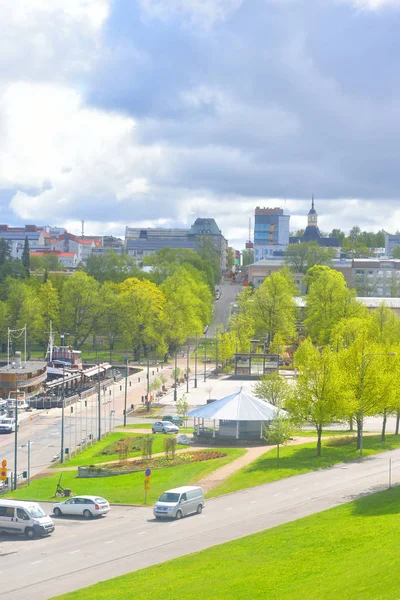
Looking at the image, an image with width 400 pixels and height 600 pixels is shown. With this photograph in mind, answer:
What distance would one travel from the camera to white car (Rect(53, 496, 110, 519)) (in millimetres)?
43688

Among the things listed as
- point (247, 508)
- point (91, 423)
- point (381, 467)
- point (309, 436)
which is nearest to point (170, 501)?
point (247, 508)

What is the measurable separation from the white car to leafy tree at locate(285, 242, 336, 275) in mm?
152778

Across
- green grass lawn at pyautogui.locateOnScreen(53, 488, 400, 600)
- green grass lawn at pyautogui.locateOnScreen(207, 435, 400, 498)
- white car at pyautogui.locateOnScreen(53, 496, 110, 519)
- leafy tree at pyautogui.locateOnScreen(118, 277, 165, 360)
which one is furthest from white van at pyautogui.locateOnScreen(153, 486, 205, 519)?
leafy tree at pyautogui.locateOnScreen(118, 277, 165, 360)

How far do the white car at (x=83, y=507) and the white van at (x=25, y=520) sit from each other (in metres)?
2.93

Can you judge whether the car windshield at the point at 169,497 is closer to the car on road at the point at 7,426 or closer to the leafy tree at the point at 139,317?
the car on road at the point at 7,426

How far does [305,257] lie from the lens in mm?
196750

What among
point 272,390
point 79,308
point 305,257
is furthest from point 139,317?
point 305,257

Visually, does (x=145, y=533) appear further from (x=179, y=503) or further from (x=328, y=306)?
(x=328, y=306)

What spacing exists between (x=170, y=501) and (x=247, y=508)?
158 inches

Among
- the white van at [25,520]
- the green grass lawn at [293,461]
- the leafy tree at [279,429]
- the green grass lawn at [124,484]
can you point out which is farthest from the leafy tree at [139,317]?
the white van at [25,520]

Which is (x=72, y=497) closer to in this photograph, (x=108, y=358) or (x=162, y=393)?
(x=162, y=393)

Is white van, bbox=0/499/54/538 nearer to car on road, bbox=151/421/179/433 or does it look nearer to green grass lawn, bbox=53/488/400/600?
green grass lawn, bbox=53/488/400/600

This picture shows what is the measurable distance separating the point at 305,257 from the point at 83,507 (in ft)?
516

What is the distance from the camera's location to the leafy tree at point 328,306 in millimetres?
127312
